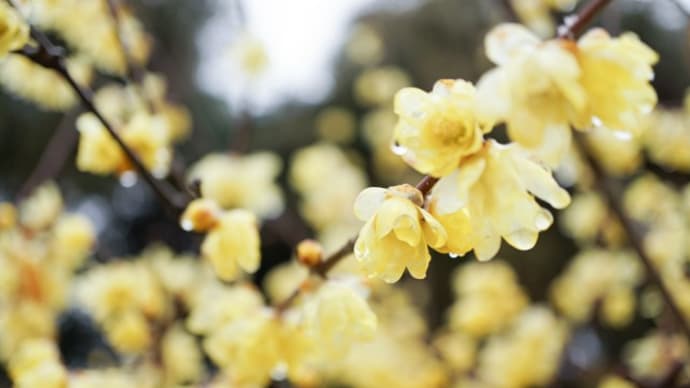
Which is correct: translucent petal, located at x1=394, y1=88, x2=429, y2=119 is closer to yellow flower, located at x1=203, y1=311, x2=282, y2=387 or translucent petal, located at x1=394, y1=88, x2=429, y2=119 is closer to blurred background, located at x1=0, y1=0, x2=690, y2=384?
yellow flower, located at x1=203, y1=311, x2=282, y2=387

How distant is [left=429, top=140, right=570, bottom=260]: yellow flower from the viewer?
419mm

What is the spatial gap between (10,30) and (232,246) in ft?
0.94

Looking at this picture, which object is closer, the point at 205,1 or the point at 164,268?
the point at 164,268

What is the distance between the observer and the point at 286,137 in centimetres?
409

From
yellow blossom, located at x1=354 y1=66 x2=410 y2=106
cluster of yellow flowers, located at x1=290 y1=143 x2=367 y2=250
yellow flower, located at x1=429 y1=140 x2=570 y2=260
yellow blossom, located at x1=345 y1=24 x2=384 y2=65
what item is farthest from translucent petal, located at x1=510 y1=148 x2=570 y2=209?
yellow blossom, located at x1=345 y1=24 x2=384 y2=65

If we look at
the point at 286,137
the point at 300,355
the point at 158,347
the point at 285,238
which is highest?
the point at 300,355

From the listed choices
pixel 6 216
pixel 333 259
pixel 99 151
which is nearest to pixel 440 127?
pixel 333 259

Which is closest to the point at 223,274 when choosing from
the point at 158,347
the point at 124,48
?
the point at 124,48

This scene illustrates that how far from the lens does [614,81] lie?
1.30 ft

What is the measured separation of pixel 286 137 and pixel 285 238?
2.59 m

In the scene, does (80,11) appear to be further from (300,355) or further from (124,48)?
(300,355)

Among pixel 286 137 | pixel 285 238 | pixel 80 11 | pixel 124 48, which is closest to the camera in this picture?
pixel 124 48

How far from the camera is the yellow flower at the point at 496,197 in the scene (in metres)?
0.42

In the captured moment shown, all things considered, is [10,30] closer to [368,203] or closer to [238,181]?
[368,203]
